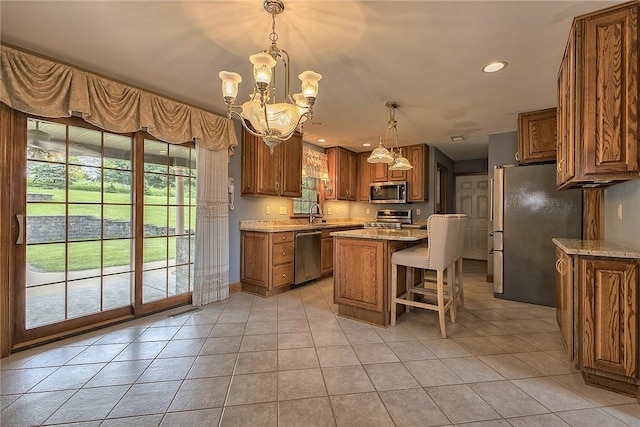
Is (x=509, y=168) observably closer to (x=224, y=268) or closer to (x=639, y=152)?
(x=639, y=152)

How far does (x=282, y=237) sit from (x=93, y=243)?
1.98 metres

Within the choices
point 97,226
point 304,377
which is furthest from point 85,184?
point 304,377

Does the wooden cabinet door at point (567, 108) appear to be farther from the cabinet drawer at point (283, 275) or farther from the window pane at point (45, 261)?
the window pane at point (45, 261)

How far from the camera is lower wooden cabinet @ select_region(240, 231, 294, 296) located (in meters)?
3.67

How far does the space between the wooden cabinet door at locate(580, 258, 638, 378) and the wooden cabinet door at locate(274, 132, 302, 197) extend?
3331mm

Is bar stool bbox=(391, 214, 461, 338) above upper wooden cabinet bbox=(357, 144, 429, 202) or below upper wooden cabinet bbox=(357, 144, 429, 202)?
below

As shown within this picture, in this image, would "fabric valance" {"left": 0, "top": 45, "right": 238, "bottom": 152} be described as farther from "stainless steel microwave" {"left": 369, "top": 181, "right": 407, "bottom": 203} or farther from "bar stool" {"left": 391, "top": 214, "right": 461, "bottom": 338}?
"stainless steel microwave" {"left": 369, "top": 181, "right": 407, "bottom": 203}

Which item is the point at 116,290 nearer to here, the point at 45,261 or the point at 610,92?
the point at 45,261

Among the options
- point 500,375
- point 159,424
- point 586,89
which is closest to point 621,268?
point 500,375

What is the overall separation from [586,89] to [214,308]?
3.74 meters

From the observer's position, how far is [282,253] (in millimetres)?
3818

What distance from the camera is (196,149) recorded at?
3334 millimetres

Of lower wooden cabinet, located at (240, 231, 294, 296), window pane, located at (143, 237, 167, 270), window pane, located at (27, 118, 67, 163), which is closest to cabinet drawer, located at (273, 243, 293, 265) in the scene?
lower wooden cabinet, located at (240, 231, 294, 296)

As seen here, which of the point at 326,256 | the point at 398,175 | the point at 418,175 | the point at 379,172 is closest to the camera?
the point at 326,256
